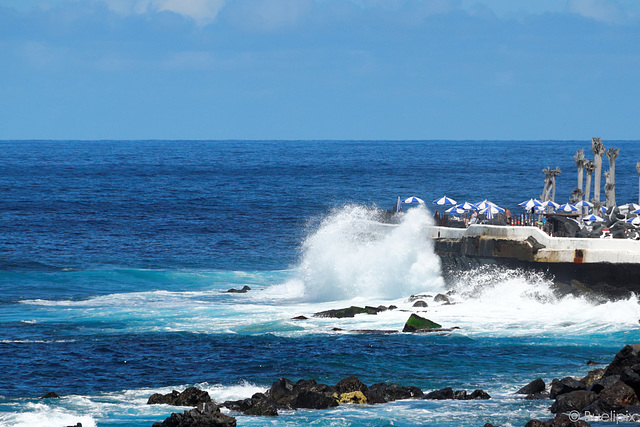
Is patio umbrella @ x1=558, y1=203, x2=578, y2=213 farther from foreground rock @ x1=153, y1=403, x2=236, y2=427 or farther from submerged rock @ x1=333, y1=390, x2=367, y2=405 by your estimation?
foreground rock @ x1=153, y1=403, x2=236, y2=427

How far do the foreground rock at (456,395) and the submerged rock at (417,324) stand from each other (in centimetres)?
1001

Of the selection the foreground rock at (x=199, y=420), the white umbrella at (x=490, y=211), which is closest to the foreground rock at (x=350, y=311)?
the white umbrella at (x=490, y=211)

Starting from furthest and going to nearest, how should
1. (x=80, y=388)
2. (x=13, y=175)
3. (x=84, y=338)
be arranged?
(x=13, y=175) < (x=84, y=338) < (x=80, y=388)

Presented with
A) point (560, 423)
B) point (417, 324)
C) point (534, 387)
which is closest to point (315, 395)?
point (534, 387)

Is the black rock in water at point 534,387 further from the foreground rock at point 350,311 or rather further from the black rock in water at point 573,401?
the foreground rock at point 350,311

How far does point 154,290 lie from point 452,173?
10616 cm

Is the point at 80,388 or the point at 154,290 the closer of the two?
the point at 80,388

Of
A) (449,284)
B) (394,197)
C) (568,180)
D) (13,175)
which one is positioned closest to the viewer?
(449,284)

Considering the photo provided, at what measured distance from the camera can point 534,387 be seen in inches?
1014

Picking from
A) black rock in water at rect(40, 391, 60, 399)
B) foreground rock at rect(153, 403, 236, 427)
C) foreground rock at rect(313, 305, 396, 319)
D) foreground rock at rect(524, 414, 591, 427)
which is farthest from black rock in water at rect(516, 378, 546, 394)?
foreground rock at rect(313, 305, 396, 319)

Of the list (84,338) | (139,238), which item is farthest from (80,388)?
(139,238)

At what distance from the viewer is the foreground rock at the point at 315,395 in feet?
81.0

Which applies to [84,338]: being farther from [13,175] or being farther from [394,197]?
[13,175]

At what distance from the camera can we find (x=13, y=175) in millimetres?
144000
